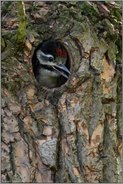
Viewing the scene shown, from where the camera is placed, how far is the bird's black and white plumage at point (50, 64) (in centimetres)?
299

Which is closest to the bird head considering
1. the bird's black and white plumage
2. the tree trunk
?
the bird's black and white plumage

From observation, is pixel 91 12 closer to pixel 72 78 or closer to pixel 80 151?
pixel 72 78

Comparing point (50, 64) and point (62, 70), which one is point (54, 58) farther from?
point (62, 70)

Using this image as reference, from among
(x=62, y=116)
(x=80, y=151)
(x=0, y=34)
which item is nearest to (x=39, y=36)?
(x=0, y=34)

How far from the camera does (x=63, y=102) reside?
280 centimetres

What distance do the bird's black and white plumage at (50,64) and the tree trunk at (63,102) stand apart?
13 cm

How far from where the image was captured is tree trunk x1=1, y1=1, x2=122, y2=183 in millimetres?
2752

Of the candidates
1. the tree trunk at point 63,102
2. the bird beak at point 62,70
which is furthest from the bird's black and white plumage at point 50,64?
the tree trunk at point 63,102

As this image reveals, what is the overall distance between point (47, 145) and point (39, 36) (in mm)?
516

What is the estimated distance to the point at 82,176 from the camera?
278cm

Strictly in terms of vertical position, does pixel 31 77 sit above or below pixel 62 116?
above

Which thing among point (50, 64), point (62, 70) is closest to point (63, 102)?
point (62, 70)

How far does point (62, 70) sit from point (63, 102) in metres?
0.23

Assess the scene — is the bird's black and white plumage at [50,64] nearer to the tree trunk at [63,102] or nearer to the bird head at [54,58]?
the bird head at [54,58]
